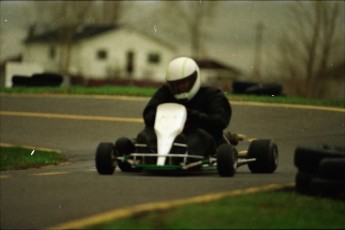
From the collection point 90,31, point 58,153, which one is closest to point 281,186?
point 58,153

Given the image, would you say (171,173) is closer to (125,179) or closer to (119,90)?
(125,179)

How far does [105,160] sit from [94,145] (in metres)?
9.19

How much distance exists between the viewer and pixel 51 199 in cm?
1125

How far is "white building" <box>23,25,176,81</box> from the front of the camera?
102375mm

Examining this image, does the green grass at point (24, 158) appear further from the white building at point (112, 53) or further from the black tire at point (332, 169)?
the white building at point (112, 53)

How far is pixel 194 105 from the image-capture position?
15273 mm

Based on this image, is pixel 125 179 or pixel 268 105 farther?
pixel 268 105

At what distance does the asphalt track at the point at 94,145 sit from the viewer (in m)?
10.9

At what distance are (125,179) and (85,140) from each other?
1149 cm

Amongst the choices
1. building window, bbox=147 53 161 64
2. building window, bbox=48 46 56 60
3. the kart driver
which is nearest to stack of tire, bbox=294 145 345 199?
the kart driver

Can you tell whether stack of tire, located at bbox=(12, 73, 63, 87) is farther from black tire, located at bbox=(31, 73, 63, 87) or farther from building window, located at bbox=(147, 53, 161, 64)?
building window, located at bbox=(147, 53, 161, 64)

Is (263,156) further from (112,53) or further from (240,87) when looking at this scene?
(112,53)

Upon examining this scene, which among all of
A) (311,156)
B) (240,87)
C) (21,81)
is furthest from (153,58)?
(311,156)

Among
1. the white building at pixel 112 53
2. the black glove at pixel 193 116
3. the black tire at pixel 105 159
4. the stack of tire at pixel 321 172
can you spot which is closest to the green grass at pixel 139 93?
the black glove at pixel 193 116
